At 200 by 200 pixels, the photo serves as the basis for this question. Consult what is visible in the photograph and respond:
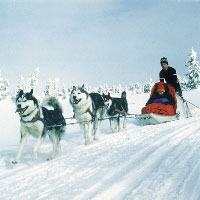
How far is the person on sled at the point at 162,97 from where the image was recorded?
9.45 metres

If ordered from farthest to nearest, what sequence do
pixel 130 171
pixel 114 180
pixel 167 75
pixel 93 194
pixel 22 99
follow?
1. pixel 167 75
2. pixel 22 99
3. pixel 130 171
4. pixel 114 180
5. pixel 93 194

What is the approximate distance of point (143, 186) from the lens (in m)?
2.62

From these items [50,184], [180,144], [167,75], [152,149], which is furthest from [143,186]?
[167,75]

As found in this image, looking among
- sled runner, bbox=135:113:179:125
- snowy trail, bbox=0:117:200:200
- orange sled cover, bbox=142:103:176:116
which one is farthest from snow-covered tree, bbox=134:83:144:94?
snowy trail, bbox=0:117:200:200

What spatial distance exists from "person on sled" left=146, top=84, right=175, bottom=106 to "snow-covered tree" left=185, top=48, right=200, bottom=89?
3401 centimetres

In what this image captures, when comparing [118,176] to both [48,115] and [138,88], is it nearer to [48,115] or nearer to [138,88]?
[48,115]

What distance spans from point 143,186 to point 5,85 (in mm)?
58914

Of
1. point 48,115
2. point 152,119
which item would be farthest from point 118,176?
point 152,119

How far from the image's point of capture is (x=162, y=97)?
31.4 ft

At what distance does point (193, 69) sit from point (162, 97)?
112 ft

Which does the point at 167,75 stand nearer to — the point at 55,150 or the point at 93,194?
the point at 55,150

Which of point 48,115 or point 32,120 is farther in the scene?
point 48,115

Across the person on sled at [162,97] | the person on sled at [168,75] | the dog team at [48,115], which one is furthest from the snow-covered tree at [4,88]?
the dog team at [48,115]

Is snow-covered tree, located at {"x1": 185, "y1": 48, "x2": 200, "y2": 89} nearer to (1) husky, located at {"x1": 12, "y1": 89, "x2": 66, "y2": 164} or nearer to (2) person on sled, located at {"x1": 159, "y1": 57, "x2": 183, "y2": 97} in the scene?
(2) person on sled, located at {"x1": 159, "y1": 57, "x2": 183, "y2": 97}
